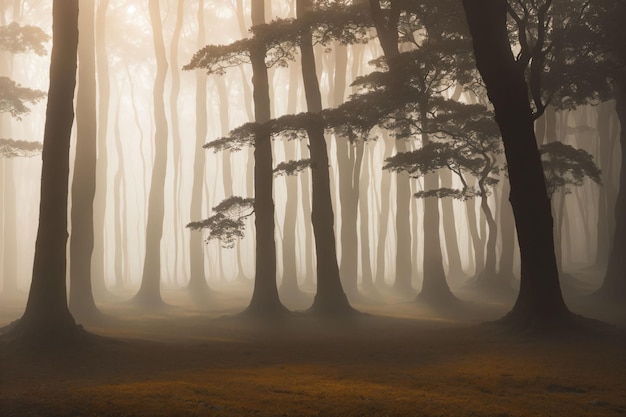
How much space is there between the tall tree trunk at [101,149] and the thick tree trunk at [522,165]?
23303mm

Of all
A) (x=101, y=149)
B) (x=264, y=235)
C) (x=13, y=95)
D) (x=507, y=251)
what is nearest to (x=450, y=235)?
(x=507, y=251)

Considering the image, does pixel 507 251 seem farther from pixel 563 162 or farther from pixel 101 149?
pixel 101 149

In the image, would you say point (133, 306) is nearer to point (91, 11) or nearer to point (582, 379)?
→ point (91, 11)

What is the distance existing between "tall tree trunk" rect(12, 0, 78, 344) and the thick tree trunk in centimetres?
890

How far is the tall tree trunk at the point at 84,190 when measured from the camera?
18.0 m

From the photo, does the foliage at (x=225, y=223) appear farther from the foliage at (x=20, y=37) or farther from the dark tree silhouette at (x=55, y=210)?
the foliage at (x=20, y=37)

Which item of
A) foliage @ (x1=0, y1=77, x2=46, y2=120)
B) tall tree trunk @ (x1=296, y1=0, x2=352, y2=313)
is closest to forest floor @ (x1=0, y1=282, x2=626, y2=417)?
tall tree trunk @ (x1=296, y1=0, x2=352, y2=313)

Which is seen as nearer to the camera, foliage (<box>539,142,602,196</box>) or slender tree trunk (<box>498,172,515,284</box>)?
foliage (<box>539,142,602,196</box>)

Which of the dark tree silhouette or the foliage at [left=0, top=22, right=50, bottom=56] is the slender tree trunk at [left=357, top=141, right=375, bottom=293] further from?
the dark tree silhouette

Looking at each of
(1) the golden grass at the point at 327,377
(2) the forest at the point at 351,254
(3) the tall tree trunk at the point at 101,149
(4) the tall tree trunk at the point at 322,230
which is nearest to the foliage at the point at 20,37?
(2) the forest at the point at 351,254

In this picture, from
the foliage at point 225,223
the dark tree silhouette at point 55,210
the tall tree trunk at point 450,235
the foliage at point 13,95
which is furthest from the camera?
the tall tree trunk at point 450,235

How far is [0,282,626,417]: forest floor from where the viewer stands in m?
6.24

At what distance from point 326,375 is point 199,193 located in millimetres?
27213

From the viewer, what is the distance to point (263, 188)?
18172 mm
